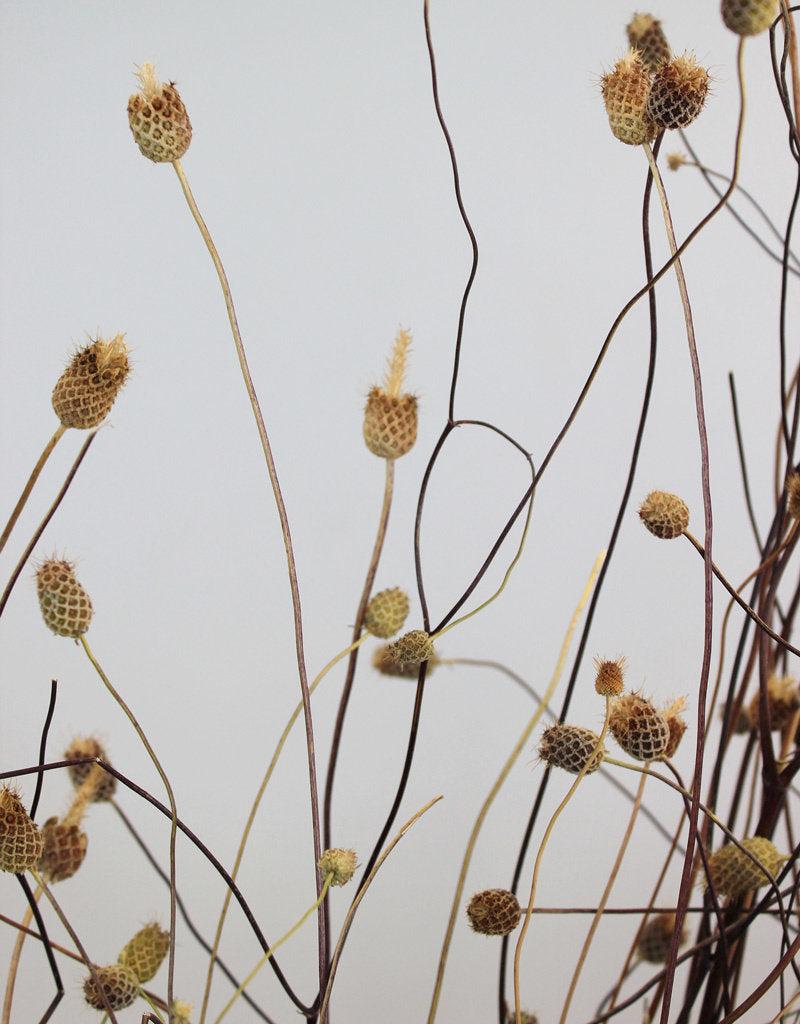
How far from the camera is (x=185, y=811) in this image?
1.35m

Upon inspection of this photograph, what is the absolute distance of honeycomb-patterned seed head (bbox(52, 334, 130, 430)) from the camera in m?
0.53

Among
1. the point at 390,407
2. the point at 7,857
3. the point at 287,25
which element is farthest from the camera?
→ the point at 287,25

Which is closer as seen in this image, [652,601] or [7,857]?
[7,857]

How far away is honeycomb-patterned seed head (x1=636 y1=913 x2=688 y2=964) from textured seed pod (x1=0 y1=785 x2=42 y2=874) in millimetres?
475

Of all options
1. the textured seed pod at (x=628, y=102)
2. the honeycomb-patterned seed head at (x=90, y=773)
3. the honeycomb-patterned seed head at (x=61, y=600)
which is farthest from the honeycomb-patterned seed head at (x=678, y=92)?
the honeycomb-patterned seed head at (x=90, y=773)

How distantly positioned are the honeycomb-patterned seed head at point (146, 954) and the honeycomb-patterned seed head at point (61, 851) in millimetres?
62

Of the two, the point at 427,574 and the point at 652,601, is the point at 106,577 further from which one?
the point at 652,601

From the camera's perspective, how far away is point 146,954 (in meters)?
0.61

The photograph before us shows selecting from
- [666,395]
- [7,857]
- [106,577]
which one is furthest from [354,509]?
[7,857]

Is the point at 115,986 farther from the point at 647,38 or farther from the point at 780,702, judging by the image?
the point at 647,38

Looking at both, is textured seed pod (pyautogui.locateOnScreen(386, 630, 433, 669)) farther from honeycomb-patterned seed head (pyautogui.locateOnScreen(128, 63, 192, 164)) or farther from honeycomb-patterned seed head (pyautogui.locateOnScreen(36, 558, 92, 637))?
honeycomb-patterned seed head (pyautogui.locateOnScreen(128, 63, 192, 164))

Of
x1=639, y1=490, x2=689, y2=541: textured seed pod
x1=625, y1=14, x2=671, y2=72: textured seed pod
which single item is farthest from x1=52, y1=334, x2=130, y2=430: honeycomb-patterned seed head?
x1=625, y1=14, x2=671, y2=72: textured seed pod

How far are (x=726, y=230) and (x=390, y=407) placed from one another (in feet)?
3.14

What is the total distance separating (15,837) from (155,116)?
1.26 feet
